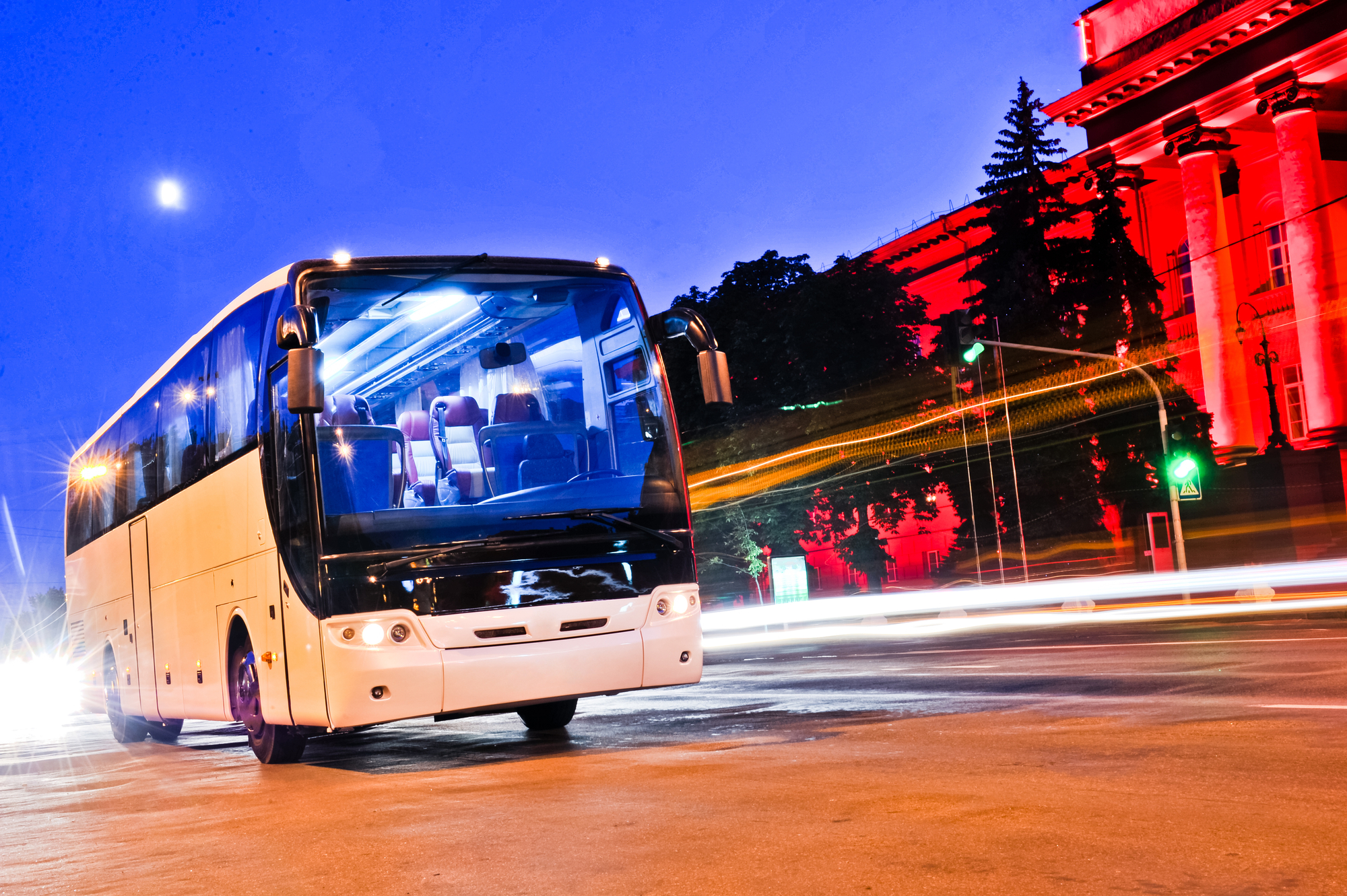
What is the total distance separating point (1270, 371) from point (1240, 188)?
12383 mm

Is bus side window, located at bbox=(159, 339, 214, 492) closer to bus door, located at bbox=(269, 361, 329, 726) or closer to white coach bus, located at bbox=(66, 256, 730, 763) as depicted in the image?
white coach bus, located at bbox=(66, 256, 730, 763)

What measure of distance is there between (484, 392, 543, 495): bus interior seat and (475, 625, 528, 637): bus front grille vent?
976 mm

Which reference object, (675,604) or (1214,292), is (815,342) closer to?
(1214,292)

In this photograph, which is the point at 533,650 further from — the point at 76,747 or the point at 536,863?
the point at 76,747

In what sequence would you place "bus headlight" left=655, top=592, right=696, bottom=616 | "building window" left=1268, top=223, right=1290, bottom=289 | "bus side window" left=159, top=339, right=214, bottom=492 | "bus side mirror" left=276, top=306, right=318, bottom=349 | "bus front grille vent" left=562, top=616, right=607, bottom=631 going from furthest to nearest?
"building window" left=1268, top=223, right=1290, bottom=289
"bus side window" left=159, top=339, right=214, bottom=492
"bus headlight" left=655, top=592, right=696, bottom=616
"bus front grille vent" left=562, top=616, right=607, bottom=631
"bus side mirror" left=276, top=306, right=318, bottom=349

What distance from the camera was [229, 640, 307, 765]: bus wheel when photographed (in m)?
11.5

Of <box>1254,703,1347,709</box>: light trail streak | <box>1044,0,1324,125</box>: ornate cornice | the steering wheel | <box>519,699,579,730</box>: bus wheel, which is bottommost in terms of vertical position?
<box>1254,703,1347,709</box>: light trail streak

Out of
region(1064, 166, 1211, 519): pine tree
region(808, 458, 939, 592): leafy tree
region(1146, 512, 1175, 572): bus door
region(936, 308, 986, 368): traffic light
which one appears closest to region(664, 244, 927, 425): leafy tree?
region(808, 458, 939, 592): leafy tree

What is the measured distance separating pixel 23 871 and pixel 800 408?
130 feet

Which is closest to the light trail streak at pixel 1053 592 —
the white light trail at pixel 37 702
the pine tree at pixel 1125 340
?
the pine tree at pixel 1125 340

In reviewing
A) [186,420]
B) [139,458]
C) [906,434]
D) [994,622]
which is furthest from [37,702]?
[186,420]

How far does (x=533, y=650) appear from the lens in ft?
32.6

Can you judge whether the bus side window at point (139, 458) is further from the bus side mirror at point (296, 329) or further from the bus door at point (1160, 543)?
the bus door at point (1160, 543)

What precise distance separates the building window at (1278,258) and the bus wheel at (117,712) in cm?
3925
